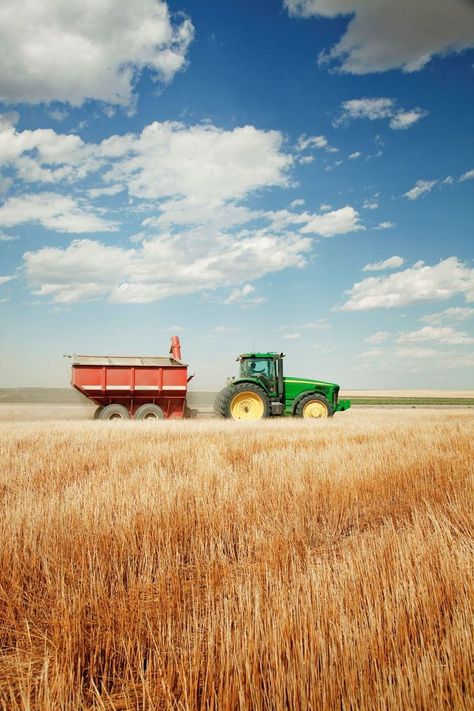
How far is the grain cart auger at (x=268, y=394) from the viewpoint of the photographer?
15.8m

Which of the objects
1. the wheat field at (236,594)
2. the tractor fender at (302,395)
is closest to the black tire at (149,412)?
the tractor fender at (302,395)

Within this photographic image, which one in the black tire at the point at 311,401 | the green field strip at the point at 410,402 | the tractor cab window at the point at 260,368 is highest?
the tractor cab window at the point at 260,368

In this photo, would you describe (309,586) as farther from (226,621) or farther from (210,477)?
(210,477)

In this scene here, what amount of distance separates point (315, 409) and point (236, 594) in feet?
47.8

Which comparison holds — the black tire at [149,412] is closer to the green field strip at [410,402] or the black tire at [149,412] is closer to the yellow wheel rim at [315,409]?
the yellow wheel rim at [315,409]

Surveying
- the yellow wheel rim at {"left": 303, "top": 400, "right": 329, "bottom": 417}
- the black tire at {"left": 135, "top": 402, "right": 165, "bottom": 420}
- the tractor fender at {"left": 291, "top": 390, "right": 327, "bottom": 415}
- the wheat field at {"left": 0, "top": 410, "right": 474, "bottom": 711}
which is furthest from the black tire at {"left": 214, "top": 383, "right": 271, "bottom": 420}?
the wheat field at {"left": 0, "top": 410, "right": 474, "bottom": 711}

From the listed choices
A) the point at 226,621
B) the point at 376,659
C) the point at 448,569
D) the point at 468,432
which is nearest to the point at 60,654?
the point at 226,621

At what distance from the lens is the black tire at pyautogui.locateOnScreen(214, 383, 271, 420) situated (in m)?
15.6

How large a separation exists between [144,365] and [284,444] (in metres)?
9.09

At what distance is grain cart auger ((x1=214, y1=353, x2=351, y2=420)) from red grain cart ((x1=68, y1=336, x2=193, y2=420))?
70.7 inches

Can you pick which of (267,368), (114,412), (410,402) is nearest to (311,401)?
(267,368)

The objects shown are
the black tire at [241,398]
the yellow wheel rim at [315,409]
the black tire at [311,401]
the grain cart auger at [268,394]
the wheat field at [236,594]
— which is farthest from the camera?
the yellow wheel rim at [315,409]

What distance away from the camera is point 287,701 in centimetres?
174

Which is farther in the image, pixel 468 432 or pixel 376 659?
pixel 468 432
